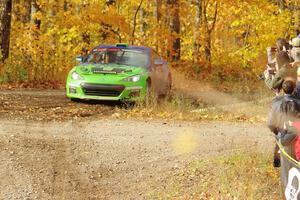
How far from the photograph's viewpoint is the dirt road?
798 centimetres

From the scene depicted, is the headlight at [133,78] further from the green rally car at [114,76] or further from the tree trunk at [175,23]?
the tree trunk at [175,23]

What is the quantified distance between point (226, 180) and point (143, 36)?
1612 cm

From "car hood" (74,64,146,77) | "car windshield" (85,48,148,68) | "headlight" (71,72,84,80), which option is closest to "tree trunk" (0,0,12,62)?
"car windshield" (85,48,148,68)

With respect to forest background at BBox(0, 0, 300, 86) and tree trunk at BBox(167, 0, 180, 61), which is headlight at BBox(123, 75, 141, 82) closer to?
forest background at BBox(0, 0, 300, 86)

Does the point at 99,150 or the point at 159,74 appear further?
the point at 159,74

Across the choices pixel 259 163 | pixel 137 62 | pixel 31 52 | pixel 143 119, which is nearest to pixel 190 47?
pixel 31 52

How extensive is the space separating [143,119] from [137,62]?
3.17 metres

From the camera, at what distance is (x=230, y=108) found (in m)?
14.7

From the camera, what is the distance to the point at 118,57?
15.3 meters

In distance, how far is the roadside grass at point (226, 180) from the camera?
7.96 meters

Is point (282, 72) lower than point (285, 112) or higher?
higher

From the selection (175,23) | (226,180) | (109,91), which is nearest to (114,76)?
(109,91)

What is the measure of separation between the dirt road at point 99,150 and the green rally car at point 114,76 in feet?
3.28

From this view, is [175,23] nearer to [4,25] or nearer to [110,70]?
[4,25]
